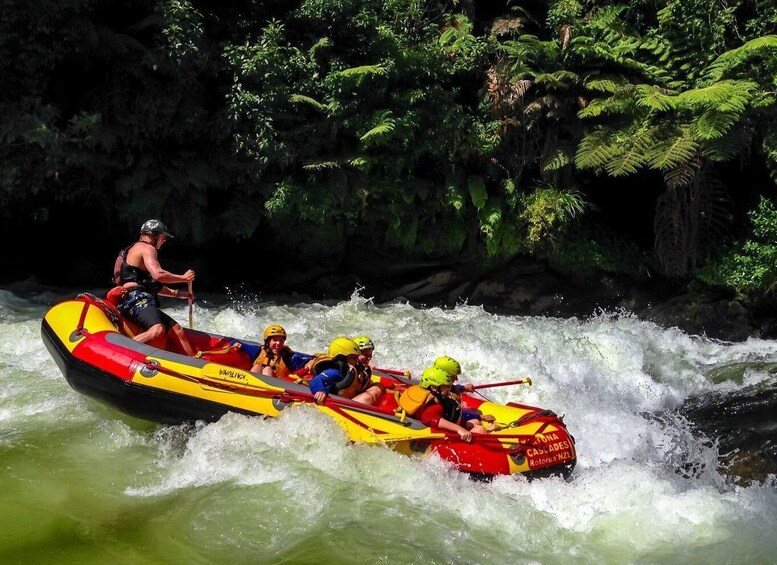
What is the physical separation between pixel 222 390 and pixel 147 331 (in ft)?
4.21

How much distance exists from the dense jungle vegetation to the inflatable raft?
4.42 m

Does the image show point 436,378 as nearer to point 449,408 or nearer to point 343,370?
point 449,408

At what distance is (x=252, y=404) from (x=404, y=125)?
5494 millimetres

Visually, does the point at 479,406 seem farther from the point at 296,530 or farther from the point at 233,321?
the point at 233,321

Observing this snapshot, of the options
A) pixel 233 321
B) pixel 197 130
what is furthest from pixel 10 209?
pixel 233 321

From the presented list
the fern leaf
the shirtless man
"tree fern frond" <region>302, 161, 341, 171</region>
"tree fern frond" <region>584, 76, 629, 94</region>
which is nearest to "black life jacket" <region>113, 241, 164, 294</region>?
the shirtless man

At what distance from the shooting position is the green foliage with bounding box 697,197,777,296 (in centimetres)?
876

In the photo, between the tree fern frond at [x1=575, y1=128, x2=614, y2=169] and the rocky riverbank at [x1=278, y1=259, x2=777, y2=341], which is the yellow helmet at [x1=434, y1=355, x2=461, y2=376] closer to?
the tree fern frond at [x1=575, y1=128, x2=614, y2=169]

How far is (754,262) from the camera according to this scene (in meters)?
8.91

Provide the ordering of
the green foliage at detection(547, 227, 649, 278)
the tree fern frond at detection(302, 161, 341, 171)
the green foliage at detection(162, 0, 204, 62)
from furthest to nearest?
the green foliage at detection(547, 227, 649, 278) < the tree fern frond at detection(302, 161, 341, 171) < the green foliage at detection(162, 0, 204, 62)

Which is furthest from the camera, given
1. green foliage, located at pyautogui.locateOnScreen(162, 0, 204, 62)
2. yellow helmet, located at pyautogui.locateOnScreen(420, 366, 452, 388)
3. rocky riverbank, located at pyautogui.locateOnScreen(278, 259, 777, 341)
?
rocky riverbank, located at pyautogui.locateOnScreen(278, 259, 777, 341)

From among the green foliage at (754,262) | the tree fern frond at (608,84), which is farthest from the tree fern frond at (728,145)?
the tree fern frond at (608,84)

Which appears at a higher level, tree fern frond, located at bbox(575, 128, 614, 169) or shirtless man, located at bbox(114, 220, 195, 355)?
tree fern frond, located at bbox(575, 128, 614, 169)

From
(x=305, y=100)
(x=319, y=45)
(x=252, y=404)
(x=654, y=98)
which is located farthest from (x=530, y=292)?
(x=252, y=404)
